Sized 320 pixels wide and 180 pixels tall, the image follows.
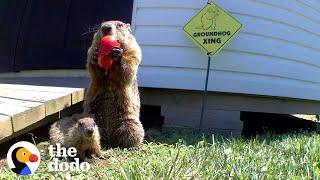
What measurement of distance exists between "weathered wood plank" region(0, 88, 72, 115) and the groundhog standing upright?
0.27 metres

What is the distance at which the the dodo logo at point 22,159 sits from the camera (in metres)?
3.57

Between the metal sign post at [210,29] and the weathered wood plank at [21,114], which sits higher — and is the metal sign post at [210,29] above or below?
above

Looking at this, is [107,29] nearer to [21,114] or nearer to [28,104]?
A: [28,104]

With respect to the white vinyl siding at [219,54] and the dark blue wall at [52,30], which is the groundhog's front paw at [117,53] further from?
the dark blue wall at [52,30]

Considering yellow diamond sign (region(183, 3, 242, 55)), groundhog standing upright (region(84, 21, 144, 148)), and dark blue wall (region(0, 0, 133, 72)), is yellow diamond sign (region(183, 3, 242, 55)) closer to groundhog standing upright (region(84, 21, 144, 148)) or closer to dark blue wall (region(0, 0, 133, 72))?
dark blue wall (region(0, 0, 133, 72))

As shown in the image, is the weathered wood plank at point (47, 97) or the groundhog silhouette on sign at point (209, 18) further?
the groundhog silhouette on sign at point (209, 18)

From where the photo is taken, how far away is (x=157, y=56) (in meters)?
6.96

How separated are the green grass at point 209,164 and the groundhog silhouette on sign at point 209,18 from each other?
207 centimetres

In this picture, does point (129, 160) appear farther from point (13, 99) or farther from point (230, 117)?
point (230, 117)

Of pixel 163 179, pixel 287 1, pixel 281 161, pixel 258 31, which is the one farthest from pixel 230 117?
pixel 163 179

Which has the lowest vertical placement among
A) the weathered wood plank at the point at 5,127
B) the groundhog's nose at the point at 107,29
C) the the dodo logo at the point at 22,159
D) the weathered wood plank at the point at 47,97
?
the the dodo logo at the point at 22,159

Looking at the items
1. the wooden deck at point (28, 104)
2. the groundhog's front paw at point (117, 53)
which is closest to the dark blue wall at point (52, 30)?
the wooden deck at point (28, 104)

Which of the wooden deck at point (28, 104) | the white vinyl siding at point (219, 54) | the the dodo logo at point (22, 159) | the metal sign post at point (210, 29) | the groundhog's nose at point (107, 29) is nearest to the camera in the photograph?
the the dodo logo at point (22, 159)

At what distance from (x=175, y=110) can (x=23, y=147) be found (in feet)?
11.6
